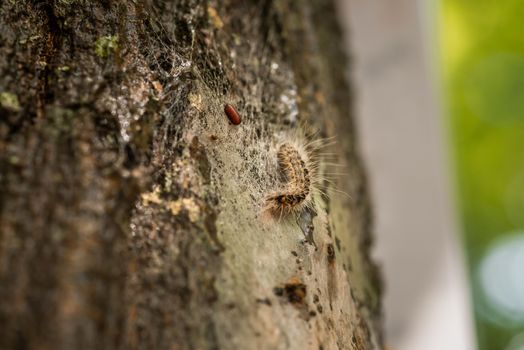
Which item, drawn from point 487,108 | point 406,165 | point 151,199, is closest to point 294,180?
point 151,199

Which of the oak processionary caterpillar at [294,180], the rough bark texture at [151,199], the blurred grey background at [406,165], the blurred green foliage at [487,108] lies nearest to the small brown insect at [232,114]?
the rough bark texture at [151,199]

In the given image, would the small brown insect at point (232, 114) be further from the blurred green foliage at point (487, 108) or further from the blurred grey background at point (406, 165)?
the blurred green foliage at point (487, 108)

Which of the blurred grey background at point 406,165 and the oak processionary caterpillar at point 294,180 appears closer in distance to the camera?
the oak processionary caterpillar at point 294,180

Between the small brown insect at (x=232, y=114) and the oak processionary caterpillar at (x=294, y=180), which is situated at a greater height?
the small brown insect at (x=232, y=114)

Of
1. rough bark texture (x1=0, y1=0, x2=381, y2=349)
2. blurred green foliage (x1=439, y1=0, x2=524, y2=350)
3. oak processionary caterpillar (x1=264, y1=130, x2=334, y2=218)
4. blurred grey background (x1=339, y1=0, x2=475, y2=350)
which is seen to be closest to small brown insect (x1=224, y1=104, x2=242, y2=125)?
rough bark texture (x1=0, y1=0, x2=381, y2=349)

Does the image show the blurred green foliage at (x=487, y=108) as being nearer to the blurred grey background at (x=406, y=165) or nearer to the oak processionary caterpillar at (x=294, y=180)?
the blurred grey background at (x=406, y=165)

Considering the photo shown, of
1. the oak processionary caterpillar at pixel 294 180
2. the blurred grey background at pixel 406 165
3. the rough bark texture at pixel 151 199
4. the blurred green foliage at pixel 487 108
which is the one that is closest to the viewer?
the rough bark texture at pixel 151 199

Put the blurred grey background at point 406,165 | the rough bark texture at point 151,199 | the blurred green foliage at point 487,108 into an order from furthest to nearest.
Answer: the blurred green foliage at point 487,108, the blurred grey background at point 406,165, the rough bark texture at point 151,199
